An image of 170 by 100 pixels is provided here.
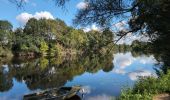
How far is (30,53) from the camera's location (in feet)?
294

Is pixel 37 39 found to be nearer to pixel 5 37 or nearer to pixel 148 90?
pixel 5 37

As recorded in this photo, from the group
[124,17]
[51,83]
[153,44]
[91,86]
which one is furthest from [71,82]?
[124,17]

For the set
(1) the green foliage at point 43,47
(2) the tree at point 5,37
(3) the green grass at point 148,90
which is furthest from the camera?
(1) the green foliage at point 43,47

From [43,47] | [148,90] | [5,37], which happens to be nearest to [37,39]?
[43,47]

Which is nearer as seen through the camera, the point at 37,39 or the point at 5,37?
the point at 5,37

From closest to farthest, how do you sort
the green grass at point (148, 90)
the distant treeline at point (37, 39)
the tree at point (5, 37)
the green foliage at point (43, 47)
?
Result: the green grass at point (148, 90), the tree at point (5, 37), the distant treeline at point (37, 39), the green foliage at point (43, 47)

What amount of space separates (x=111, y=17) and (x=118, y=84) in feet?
76.4

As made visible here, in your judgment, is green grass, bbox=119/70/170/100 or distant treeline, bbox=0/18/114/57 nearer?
green grass, bbox=119/70/170/100

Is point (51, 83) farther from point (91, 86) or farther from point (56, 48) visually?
point (56, 48)

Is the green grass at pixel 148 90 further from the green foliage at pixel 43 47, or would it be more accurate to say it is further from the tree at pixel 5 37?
the green foliage at pixel 43 47

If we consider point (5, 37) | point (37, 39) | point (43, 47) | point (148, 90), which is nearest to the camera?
point (148, 90)

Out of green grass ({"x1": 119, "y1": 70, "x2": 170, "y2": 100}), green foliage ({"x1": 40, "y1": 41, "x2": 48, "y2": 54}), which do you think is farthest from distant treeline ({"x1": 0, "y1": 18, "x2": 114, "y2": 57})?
green grass ({"x1": 119, "y1": 70, "x2": 170, "y2": 100})

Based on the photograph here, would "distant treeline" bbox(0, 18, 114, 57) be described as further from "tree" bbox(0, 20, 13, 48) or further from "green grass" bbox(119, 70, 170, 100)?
"green grass" bbox(119, 70, 170, 100)

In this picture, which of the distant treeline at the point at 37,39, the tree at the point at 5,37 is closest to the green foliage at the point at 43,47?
the distant treeline at the point at 37,39
